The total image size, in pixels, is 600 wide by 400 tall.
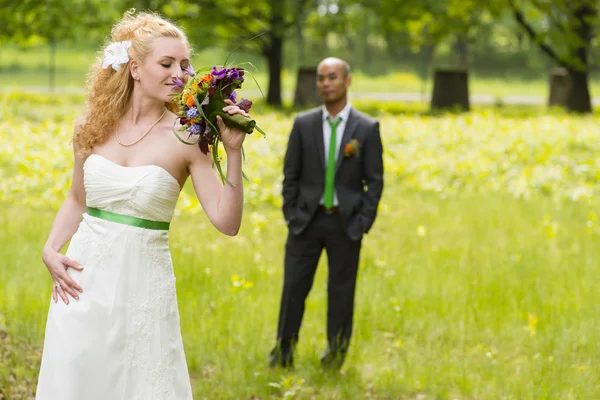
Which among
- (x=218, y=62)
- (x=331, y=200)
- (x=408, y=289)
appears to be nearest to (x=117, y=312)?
(x=331, y=200)

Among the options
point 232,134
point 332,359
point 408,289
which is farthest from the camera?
point 408,289

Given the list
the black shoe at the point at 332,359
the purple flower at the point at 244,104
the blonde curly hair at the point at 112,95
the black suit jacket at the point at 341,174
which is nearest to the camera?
the purple flower at the point at 244,104

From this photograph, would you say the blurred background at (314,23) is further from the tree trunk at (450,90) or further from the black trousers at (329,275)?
the black trousers at (329,275)

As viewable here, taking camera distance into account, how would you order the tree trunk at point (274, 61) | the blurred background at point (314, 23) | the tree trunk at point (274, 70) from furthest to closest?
the tree trunk at point (274, 70)
the tree trunk at point (274, 61)
the blurred background at point (314, 23)

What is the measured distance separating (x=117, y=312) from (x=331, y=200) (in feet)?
9.98

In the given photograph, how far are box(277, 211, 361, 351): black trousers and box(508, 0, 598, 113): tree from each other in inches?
905

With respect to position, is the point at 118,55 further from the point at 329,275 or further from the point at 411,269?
the point at 411,269

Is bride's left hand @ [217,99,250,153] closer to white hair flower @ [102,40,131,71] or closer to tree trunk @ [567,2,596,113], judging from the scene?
white hair flower @ [102,40,131,71]

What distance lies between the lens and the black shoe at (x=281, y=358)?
6570 mm

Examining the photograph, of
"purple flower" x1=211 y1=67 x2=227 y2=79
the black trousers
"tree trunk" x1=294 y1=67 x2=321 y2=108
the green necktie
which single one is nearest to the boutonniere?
the green necktie

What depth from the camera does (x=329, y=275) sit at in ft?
21.4

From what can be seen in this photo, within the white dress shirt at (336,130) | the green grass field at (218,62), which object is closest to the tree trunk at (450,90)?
the green grass field at (218,62)

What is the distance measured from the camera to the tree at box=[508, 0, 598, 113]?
27.9 metres

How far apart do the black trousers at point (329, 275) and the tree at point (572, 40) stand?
75.4 feet
